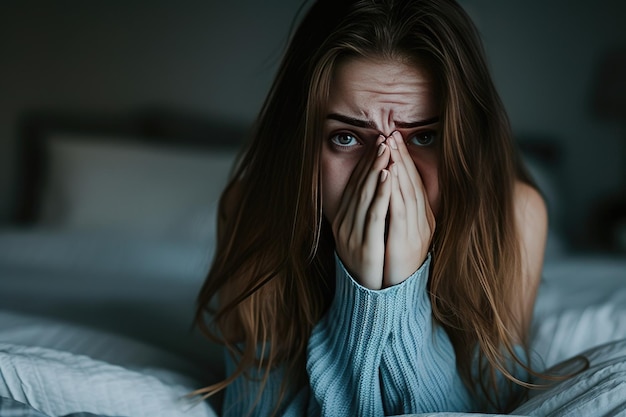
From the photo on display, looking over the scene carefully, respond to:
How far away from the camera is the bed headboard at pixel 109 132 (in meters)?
1.77

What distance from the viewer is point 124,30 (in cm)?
178

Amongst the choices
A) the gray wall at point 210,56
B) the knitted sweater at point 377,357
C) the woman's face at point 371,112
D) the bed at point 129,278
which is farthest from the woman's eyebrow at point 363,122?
the gray wall at point 210,56

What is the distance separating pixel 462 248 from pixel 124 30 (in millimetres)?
1304

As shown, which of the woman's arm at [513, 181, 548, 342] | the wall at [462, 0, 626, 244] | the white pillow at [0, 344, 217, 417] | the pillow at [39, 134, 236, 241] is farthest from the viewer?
the wall at [462, 0, 626, 244]

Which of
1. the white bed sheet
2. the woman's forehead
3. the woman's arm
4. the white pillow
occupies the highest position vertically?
the woman's forehead

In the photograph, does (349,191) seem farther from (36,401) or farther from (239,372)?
(36,401)

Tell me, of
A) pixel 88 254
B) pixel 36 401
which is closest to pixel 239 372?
pixel 36 401

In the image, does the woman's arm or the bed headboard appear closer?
the woman's arm

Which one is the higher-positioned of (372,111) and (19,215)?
(372,111)

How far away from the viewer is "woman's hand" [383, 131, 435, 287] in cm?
70

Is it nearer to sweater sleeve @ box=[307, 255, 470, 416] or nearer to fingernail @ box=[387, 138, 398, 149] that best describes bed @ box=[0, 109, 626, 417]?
sweater sleeve @ box=[307, 255, 470, 416]

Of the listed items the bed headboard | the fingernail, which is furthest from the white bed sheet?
the fingernail

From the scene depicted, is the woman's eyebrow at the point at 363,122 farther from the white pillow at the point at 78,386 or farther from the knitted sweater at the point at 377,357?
the white pillow at the point at 78,386

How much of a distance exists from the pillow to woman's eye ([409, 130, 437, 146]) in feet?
3.58
